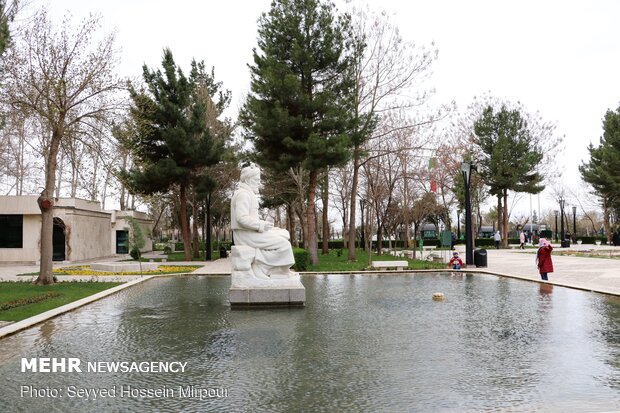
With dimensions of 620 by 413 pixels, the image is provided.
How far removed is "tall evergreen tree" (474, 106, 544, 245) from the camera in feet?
155

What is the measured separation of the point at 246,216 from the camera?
10227 mm

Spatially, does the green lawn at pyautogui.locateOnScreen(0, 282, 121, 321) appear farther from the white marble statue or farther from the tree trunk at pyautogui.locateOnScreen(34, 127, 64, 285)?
the white marble statue

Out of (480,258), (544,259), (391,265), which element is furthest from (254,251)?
(480,258)

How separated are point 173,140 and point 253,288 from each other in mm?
21077

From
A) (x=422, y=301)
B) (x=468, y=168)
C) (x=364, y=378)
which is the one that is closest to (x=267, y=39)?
(x=468, y=168)

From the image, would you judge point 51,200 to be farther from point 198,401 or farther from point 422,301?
point 198,401

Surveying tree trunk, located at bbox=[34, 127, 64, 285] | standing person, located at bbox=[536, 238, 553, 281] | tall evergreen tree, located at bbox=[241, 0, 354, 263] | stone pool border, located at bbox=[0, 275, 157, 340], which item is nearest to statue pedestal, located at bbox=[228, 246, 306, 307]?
stone pool border, located at bbox=[0, 275, 157, 340]

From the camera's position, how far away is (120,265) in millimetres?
22094

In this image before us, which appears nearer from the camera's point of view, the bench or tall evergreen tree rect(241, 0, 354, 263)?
the bench

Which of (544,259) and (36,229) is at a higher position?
(36,229)

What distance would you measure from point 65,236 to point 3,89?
56.1 feet

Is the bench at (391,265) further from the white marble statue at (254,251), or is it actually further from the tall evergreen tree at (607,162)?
the tall evergreen tree at (607,162)

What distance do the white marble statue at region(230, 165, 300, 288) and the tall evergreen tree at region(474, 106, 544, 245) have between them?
40750mm

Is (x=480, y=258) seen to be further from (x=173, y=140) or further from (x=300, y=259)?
(x=173, y=140)
